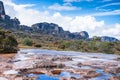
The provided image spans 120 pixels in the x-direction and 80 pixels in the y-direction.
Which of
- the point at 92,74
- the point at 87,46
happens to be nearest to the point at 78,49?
the point at 87,46

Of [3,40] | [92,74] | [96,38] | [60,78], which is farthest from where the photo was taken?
[96,38]

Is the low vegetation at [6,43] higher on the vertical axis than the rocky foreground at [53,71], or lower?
higher

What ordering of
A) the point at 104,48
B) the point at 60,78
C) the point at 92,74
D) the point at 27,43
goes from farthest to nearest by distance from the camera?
1. the point at 27,43
2. the point at 104,48
3. the point at 92,74
4. the point at 60,78

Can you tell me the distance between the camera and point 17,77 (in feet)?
120

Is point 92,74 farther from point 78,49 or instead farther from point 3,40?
point 78,49

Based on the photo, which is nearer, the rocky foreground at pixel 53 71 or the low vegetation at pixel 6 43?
the rocky foreground at pixel 53 71

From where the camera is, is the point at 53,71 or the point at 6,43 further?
the point at 6,43

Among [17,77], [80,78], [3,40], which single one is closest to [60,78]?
[80,78]

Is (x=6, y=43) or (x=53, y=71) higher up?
Answer: (x=6, y=43)

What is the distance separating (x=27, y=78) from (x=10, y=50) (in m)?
56.4

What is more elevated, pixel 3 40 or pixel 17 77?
pixel 3 40

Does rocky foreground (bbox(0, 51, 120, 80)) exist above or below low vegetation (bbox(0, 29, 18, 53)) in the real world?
below

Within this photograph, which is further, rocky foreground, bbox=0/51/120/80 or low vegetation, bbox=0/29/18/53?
low vegetation, bbox=0/29/18/53

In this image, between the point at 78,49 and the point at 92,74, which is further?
the point at 78,49
